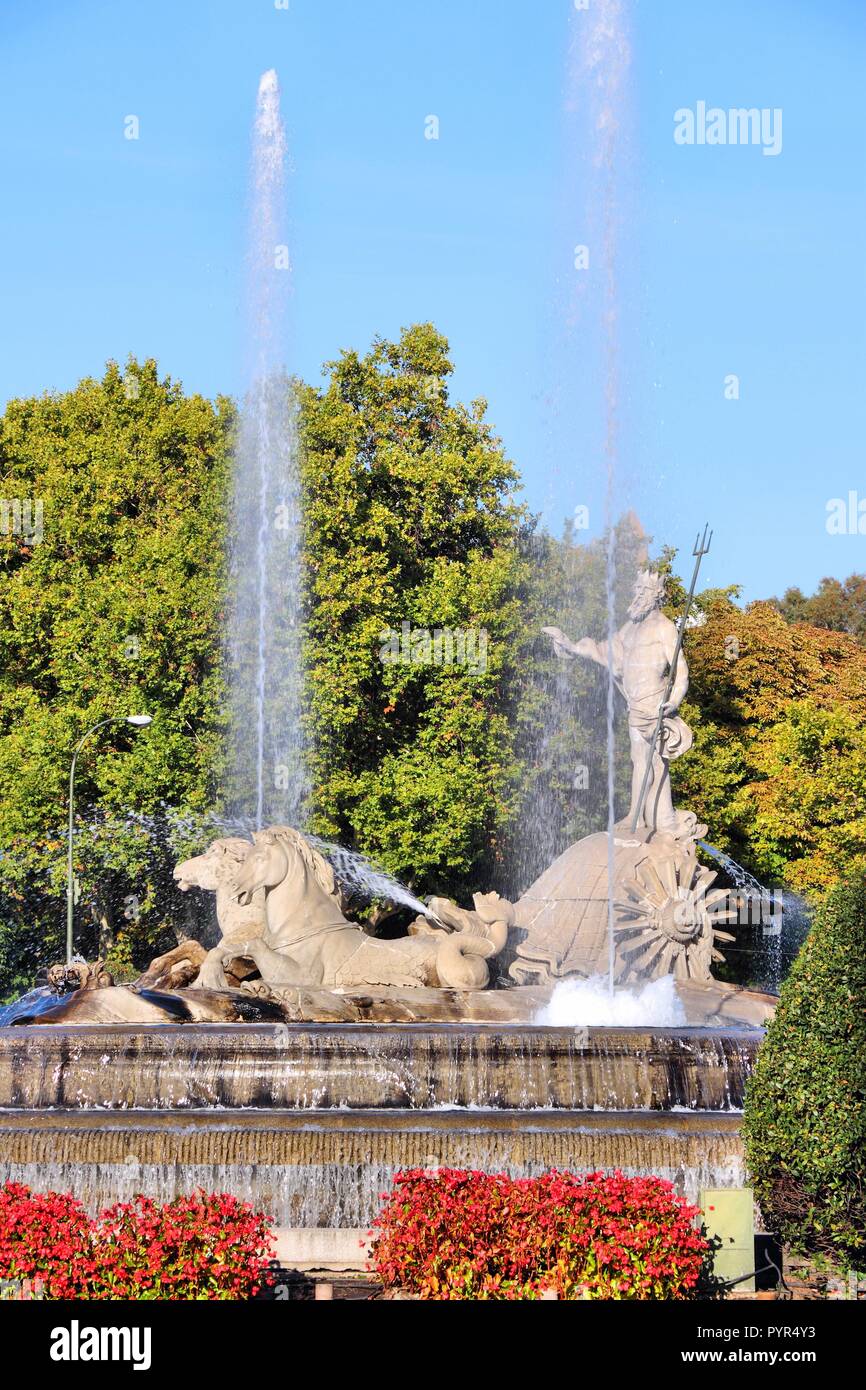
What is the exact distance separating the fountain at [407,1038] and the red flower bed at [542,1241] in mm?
3325

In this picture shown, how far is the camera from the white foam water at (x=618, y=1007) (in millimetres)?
19359

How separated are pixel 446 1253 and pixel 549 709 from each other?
1096 inches

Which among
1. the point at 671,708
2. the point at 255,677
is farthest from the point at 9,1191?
the point at 255,677

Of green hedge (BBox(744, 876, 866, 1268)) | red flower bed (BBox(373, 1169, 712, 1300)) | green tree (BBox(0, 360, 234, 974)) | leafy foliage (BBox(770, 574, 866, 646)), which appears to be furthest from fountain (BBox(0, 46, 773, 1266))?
leafy foliage (BBox(770, 574, 866, 646))

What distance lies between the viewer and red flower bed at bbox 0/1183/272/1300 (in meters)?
9.20

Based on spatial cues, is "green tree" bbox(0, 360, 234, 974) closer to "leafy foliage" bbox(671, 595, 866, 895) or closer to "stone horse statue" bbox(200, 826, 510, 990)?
"leafy foliage" bbox(671, 595, 866, 895)

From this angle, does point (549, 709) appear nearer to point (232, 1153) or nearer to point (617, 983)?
point (617, 983)

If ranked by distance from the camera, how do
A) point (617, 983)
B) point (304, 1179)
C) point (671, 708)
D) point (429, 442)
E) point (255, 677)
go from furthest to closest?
point (429, 442)
point (255, 677)
point (671, 708)
point (617, 983)
point (304, 1179)

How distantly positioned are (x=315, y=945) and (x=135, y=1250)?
988 cm

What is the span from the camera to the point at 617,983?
807 inches

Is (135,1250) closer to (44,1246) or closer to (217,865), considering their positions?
(44,1246)

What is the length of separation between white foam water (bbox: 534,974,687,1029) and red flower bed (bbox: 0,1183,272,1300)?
31.3ft

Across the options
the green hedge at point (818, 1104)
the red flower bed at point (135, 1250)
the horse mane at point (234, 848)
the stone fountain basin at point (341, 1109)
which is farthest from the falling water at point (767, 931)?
the red flower bed at point (135, 1250)

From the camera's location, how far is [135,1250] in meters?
9.40
